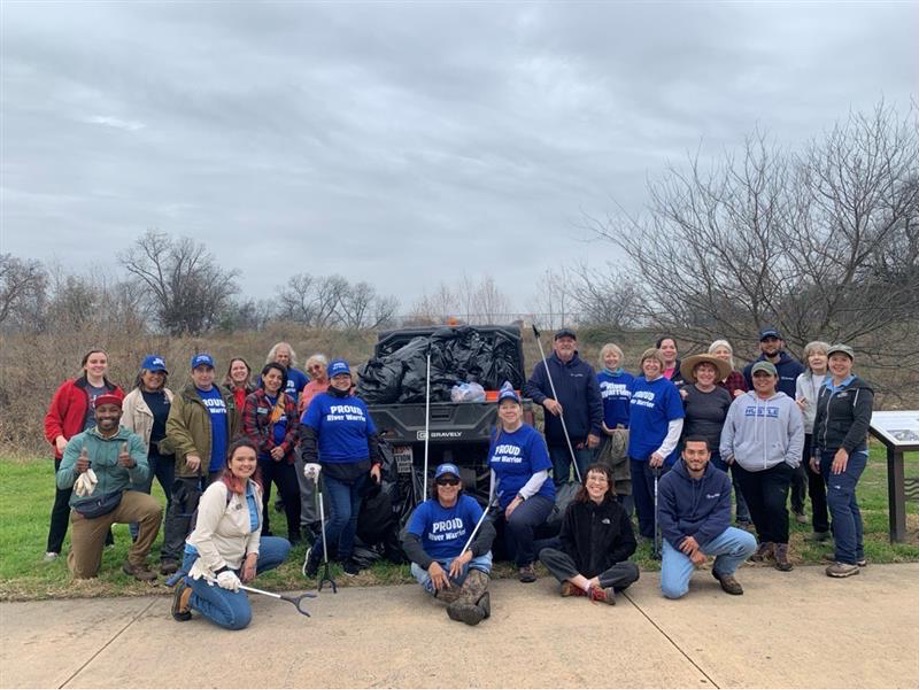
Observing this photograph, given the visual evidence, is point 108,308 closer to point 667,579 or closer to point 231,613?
point 231,613

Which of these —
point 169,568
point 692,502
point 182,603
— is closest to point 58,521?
point 169,568

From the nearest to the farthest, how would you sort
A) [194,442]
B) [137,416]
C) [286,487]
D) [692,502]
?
[692,502]
[194,442]
[137,416]
[286,487]

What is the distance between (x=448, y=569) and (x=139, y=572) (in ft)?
8.04

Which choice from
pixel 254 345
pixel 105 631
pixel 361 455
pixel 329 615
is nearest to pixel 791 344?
pixel 361 455

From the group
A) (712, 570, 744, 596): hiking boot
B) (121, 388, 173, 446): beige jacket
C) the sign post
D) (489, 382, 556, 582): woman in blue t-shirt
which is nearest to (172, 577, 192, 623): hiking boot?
(121, 388, 173, 446): beige jacket

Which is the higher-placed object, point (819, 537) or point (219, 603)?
point (819, 537)

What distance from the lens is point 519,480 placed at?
6066 mm

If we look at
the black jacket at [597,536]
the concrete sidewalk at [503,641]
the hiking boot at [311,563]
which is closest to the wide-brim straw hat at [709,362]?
the black jacket at [597,536]

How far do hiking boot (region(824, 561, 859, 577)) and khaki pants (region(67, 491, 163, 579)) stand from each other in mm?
5166

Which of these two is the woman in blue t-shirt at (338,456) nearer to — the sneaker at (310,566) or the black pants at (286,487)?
the sneaker at (310,566)

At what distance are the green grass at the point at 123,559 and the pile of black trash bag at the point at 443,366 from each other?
5.42 feet

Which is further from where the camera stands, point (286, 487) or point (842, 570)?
point (286, 487)

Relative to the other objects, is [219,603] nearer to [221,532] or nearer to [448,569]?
[221,532]

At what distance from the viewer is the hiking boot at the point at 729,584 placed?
17.7 ft
